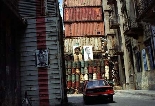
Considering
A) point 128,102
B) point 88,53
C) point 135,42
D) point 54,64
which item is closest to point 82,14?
point 88,53

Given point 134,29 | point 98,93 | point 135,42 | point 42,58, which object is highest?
point 134,29

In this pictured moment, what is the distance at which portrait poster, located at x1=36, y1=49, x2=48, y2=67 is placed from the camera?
13.0 metres

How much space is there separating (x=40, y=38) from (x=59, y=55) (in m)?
1.17

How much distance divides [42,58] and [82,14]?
32.7 m

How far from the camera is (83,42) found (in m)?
42.3

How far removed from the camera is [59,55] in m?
13.1

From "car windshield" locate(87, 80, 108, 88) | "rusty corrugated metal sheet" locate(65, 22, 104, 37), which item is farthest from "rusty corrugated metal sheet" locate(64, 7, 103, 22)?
"car windshield" locate(87, 80, 108, 88)

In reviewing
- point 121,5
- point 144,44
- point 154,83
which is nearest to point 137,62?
point 144,44

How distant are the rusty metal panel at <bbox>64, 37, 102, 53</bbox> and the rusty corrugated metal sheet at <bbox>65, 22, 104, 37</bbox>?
92cm

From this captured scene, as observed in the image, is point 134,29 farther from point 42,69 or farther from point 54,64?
point 42,69

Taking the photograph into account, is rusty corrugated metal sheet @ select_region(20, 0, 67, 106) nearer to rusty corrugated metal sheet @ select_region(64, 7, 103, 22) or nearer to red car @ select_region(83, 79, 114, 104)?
red car @ select_region(83, 79, 114, 104)

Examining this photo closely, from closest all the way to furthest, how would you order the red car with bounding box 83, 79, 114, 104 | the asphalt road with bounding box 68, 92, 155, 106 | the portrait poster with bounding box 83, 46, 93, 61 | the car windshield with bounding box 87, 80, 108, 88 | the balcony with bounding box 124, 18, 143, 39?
the asphalt road with bounding box 68, 92, 155, 106 < the red car with bounding box 83, 79, 114, 104 < the car windshield with bounding box 87, 80, 108, 88 < the balcony with bounding box 124, 18, 143, 39 < the portrait poster with bounding box 83, 46, 93, 61

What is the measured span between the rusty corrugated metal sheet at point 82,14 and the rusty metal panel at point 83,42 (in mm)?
3500

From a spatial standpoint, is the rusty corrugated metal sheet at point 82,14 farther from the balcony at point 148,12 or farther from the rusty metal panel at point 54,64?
the rusty metal panel at point 54,64
